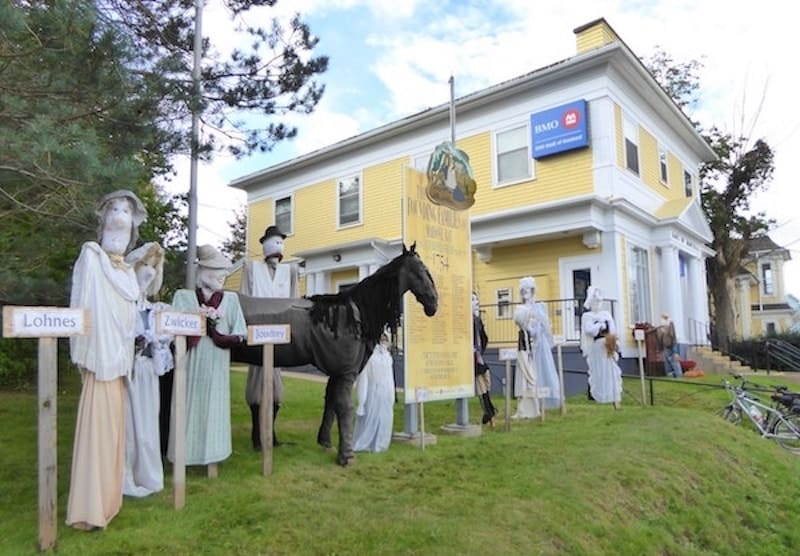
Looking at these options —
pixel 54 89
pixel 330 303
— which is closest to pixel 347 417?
pixel 330 303

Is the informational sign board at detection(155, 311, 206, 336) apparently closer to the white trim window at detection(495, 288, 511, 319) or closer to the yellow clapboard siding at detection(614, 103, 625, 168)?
the white trim window at detection(495, 288, 511, 319)

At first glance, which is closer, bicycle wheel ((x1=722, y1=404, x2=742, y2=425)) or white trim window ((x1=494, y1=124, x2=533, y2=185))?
bicycle wheel ((x1=722, y1=404, x2=742, y2=425))

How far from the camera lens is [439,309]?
Answer: 763cm

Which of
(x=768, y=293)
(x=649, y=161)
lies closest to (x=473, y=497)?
(x=649, y=161)

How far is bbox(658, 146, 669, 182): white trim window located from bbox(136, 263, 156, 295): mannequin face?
16.1m

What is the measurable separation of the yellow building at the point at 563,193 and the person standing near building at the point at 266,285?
9220mm

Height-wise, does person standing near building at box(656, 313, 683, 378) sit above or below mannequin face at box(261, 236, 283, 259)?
below

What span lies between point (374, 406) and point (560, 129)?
10.8 meters

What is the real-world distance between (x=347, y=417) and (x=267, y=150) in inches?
158

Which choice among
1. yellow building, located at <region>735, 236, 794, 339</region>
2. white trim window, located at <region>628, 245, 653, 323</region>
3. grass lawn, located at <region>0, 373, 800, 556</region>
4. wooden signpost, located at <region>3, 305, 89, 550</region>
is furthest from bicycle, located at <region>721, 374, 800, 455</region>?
yellow building, located at <region>735, 236, 794, 339</region>

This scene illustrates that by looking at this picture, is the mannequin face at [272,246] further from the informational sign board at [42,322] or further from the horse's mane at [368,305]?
the informational sign board at [42,322]

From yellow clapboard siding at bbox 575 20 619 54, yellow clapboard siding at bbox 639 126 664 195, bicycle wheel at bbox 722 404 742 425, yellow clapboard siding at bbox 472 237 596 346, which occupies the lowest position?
bicycle wheel at bbox 722 404 742 425

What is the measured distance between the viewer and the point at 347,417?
5.93m

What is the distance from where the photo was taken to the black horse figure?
235 inches
